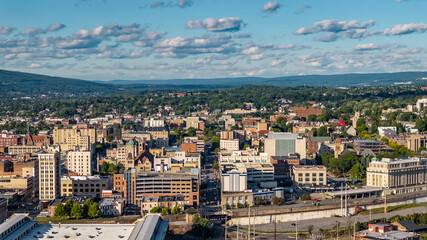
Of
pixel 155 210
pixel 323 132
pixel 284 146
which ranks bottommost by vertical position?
pixel 155 210

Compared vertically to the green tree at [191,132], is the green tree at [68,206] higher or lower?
lower

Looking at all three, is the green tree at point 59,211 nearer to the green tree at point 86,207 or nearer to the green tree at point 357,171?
the green tree at point 86,207

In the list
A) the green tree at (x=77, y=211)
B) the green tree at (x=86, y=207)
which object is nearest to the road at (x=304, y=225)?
the green tree at (x=86, y=207)

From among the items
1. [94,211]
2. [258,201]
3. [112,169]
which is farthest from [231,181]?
[112,169]

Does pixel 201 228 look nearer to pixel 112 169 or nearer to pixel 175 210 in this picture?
pixel 175 210

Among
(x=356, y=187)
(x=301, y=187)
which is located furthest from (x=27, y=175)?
(x=356, y=187)
